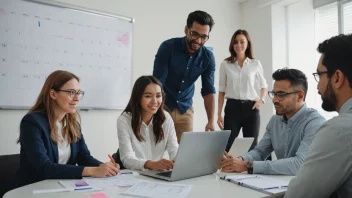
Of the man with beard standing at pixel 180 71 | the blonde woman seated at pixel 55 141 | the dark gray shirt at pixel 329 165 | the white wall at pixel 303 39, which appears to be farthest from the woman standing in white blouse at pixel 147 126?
the white wall at pixel 303 39

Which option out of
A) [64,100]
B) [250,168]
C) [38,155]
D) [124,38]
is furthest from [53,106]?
[124,38]

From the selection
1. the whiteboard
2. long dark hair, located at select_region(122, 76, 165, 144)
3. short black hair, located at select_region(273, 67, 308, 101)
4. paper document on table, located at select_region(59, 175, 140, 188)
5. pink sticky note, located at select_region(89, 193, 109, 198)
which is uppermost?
the whiteboard

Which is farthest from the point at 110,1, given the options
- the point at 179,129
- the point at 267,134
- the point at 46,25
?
the point at 267,134

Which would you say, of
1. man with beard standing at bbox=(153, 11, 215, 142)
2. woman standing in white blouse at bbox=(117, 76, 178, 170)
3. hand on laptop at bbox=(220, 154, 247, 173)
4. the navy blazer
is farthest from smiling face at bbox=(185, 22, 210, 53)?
the navy blazer

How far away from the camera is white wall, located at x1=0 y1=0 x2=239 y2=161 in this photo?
8.61 feet

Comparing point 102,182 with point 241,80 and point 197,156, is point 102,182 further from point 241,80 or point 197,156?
point 241,80

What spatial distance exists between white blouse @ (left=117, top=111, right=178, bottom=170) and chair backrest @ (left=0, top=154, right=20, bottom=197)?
0.57 m

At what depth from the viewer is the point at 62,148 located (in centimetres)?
164

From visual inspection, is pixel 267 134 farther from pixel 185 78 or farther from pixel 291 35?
pixel 291 35

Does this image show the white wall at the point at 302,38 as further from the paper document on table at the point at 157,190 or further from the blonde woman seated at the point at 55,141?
the paper document on table at the point at 157,190

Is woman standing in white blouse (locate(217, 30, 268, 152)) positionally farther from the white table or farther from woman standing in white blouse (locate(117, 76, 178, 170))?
the white table

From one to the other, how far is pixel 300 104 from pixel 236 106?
1091 mm

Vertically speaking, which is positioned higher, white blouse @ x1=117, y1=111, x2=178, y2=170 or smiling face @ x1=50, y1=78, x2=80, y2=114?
smiling face @ x1=50, y1=78, x2=80, y2=114

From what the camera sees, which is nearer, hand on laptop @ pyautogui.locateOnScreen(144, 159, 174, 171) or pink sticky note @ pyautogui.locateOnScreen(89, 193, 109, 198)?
pink sticky note @ pyautogui.locateOnScreen(89, 193, 109, 198)
